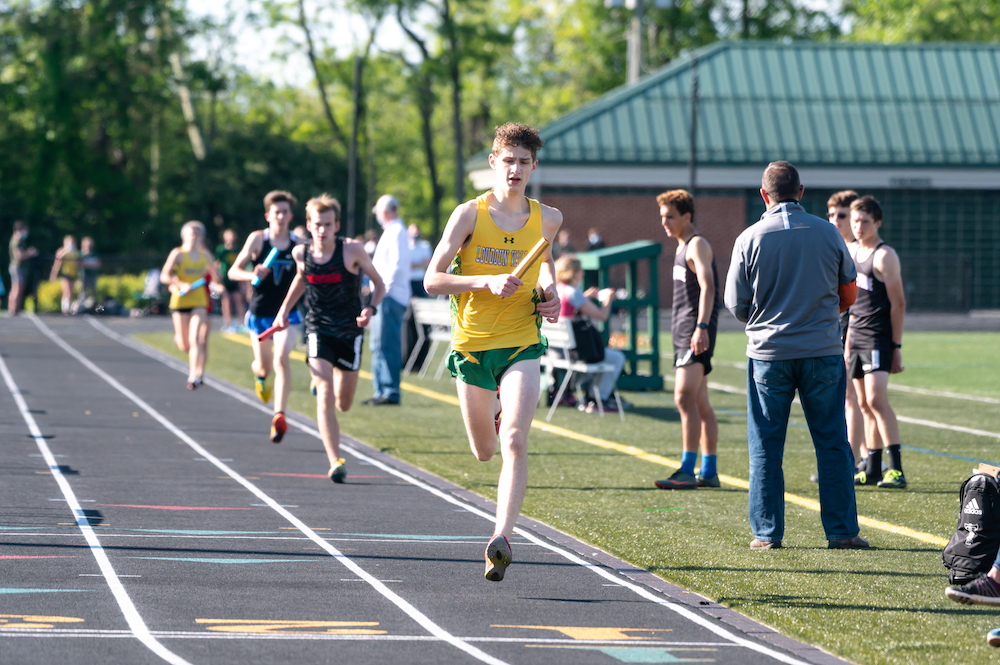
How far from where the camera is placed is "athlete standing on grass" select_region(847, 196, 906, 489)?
9.20 metres

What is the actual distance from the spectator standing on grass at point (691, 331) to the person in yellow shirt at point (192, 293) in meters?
7.42

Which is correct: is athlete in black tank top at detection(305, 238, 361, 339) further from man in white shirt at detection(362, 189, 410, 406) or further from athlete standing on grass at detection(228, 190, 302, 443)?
man in white shirt at detection(362, 189, 410, 406)

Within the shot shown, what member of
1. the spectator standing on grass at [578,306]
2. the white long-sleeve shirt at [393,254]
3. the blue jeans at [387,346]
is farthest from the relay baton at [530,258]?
the blue jeans at [387,346]

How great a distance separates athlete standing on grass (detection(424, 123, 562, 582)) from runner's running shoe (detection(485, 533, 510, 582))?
1.28 ft

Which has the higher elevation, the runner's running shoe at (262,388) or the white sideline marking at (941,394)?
the runner's running shoe at (262,388)

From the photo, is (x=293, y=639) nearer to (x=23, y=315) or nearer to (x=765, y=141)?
(x=23, y=315)

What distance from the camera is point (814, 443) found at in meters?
7.18

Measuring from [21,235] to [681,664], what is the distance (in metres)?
31.9

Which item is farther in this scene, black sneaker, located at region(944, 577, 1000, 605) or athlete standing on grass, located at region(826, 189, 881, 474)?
athlete standing on grass, located at region(826, 189, 881, 474)

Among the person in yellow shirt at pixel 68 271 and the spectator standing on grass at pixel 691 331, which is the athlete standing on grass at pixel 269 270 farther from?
the person in yellow shirt at pixel 68 271

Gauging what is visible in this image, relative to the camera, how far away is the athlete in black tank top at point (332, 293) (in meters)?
9.57

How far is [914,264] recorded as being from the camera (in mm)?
37062

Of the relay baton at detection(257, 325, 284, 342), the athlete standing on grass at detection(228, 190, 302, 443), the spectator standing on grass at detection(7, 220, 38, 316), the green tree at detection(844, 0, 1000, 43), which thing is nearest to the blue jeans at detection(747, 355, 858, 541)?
the relay baton at detection(257, 325, 284, 342)

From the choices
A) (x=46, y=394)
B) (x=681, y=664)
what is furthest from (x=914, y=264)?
(x=681, y=664)
